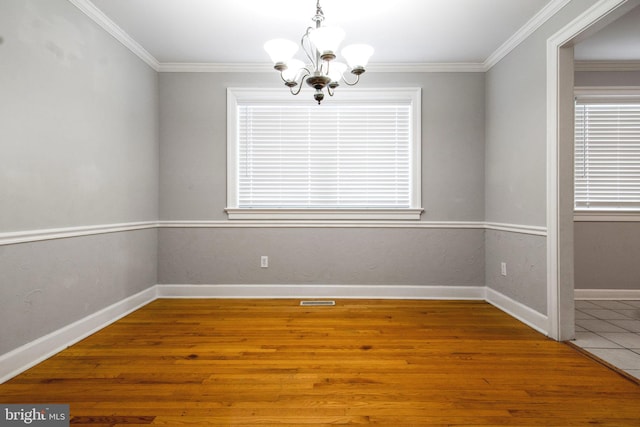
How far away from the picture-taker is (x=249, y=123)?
357cm

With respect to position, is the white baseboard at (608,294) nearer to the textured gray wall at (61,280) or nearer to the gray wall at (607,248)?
the gray wall at (607,248)

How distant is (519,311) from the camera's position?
2896 millimetres

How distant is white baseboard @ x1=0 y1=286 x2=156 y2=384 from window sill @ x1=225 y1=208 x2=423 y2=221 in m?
1.29

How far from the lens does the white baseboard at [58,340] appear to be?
188cm

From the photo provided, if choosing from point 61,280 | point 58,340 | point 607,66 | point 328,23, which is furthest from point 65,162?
point 607,66

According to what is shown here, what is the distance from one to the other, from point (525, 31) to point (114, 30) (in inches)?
135

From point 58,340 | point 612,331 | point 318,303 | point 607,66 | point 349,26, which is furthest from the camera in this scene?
point 607,66

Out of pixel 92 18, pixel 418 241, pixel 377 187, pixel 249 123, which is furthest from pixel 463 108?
pixel 92 18

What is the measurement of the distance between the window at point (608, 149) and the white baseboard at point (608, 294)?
85 cm

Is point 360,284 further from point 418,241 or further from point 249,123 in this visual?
point 249,123

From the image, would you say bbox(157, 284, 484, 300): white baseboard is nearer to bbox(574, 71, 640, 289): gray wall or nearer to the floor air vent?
the floor air vent

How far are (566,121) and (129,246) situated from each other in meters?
3.69

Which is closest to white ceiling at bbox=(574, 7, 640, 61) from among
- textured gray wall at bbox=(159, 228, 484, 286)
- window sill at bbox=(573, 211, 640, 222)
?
window sill at bbox=(573, 211, 640, 222)

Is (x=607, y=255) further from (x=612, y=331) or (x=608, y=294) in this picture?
(x=612, y=331)
